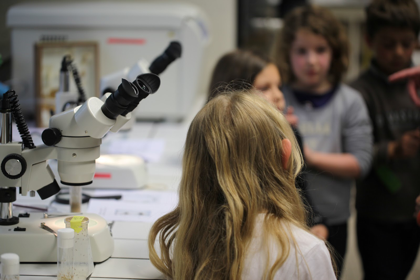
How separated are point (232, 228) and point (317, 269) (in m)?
0.15

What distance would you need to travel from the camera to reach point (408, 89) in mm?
1590

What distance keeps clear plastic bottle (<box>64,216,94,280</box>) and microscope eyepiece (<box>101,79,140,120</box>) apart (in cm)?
20

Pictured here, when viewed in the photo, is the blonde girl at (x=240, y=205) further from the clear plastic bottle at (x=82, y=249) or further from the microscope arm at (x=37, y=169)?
the microscope arm at (x=37, y=169)

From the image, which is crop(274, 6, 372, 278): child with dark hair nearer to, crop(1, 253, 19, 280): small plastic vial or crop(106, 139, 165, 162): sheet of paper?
crop(106, 139, 165, 162): sheet of paper

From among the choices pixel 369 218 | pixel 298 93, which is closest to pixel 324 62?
pixel 298 93

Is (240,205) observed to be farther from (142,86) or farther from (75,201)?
(75,201)

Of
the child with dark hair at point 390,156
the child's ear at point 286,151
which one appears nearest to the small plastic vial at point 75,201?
the child's ear at point 286,151

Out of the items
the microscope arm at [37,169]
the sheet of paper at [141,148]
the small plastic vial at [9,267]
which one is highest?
the microscope arm at [37,169]

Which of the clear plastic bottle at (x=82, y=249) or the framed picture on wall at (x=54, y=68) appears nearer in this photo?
the clear plastic bottle at (x=82, y=249)

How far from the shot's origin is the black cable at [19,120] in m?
0.78

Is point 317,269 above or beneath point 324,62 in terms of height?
beneath

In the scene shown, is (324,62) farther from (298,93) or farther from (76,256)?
(76,256)

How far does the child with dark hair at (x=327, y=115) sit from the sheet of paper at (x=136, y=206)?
536mm

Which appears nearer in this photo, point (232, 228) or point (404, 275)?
point (232, 228)
